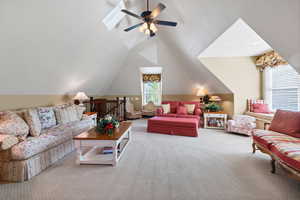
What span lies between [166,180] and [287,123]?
2526 mm

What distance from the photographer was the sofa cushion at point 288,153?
1.56m

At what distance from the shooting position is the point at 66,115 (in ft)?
11.3

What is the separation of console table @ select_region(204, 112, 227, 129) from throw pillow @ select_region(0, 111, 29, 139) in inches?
195

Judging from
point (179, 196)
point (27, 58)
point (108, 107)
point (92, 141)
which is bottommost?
point (179, 196)

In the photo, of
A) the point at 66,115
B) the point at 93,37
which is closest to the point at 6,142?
the point at 66,115

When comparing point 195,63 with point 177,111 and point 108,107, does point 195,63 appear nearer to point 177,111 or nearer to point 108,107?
point 177,111

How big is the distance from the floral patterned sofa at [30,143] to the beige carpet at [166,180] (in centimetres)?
15

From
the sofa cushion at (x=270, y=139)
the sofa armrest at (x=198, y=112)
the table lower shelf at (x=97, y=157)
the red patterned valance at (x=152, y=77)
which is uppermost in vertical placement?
the red patterned valance at (x=152, y=77)

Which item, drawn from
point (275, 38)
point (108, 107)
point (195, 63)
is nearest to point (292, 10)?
point (275, 38)

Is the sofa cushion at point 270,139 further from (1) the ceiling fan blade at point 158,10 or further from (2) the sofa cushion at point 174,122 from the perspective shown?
(1) the ceiling fan blade at point 158,10

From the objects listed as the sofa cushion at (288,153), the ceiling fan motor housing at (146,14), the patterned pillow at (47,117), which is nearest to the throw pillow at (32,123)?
the patterned pillow at (47,117)

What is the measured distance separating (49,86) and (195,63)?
15.3 feet

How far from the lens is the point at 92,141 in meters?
2.22

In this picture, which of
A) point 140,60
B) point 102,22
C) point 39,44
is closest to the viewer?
point 39,44
